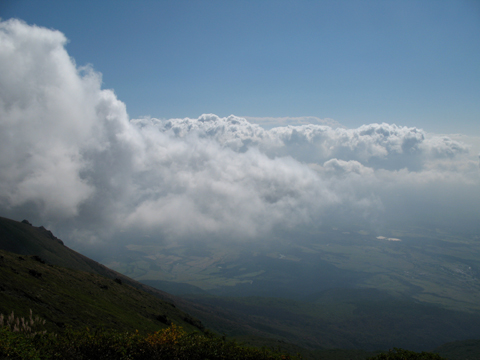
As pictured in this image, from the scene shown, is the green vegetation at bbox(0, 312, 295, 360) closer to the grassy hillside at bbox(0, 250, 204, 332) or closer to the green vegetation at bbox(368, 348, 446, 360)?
the green vegetation at bbox(368, 348, 446, 360)

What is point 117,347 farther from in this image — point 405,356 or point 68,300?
point 68,300

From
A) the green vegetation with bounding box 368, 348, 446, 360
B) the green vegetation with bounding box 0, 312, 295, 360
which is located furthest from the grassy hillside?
the green vegetation with bounding box 368, 348, 446, 360

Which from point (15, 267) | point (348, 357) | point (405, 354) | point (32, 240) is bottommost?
point (348, 357)

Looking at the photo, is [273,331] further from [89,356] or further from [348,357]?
[89,356]

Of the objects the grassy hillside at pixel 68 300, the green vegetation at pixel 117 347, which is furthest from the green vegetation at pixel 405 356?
the grassy hillside at pixel 68 300

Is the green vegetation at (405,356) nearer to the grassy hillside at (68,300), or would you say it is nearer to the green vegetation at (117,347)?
the green vegetation at (117,347)

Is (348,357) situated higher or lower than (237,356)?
lower

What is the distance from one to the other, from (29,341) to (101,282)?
195 ft

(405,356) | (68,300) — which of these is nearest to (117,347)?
(405,356)

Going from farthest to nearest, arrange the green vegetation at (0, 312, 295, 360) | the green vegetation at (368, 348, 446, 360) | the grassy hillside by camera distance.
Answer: the grassy hillside → the green vegetation at (368, 348, 446, 360) → the green vegetation at (0, 312, 295, 360)

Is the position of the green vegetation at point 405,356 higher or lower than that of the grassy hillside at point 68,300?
higher

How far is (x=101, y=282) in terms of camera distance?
74688 mm

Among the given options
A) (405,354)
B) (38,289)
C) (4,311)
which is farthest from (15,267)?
(405,354)

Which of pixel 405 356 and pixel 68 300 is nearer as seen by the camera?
pixel 405 356
